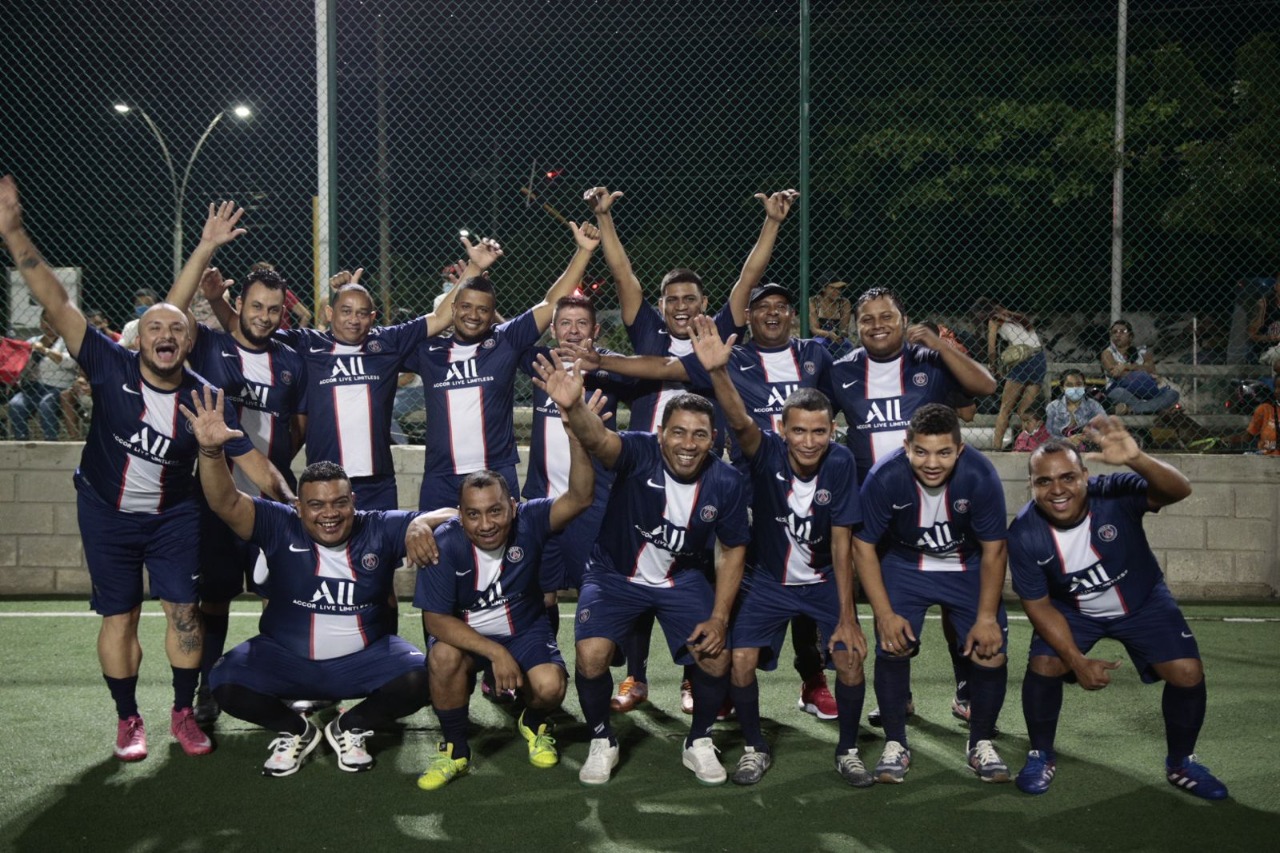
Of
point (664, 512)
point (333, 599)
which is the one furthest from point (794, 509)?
point (333, 599)

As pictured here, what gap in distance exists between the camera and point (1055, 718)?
4.80 m

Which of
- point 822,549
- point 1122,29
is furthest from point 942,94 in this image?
point 822,549

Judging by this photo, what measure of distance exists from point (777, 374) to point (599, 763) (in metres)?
1.97

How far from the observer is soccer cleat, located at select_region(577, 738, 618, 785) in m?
4.78

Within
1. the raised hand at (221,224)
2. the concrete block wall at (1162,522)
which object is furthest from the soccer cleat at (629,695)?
the concrete block wall at (1162,522)

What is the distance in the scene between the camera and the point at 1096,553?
4.73 metres

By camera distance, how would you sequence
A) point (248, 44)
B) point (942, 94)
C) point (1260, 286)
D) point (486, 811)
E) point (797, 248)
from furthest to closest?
1. point (942, 94)
2. point (248, 44)
3. point (1260, 286)
4. point (797, 248)
5. point (486, 811)

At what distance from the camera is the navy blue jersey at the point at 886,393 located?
5.59 m

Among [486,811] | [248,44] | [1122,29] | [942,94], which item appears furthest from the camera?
[942,94]

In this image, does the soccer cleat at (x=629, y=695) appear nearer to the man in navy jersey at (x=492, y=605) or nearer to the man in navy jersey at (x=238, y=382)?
the man in navy jersey at (x=492, y=605)

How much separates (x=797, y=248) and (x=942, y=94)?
5.73m

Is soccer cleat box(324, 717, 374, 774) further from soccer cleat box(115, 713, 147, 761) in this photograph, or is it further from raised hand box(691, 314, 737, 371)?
raised hand box(691, 314, 737, 371)

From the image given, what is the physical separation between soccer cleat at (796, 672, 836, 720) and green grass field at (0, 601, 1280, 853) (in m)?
0.07

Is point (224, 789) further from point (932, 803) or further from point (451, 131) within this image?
point (451, 131)
